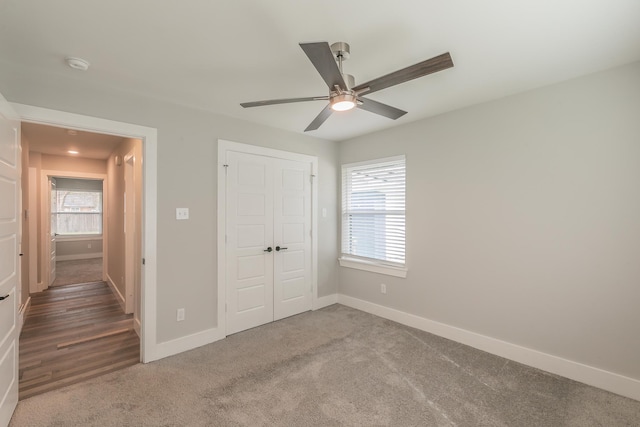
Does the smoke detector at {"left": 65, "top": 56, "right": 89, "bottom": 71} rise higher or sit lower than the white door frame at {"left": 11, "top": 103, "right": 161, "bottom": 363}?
higher

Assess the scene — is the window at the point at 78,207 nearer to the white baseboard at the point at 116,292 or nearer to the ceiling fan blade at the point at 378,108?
the white baseboard at the point at 116,292

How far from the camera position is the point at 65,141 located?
4359 millimetres

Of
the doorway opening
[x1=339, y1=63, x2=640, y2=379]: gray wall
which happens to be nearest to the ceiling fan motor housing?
[x1=339, y1=63, x2=640, y2=379]: gray wall

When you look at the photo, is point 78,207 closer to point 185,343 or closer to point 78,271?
point 78,271

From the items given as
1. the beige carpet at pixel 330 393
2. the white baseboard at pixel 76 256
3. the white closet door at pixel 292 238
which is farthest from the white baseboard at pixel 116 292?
the white baseboard at pixel 76 256

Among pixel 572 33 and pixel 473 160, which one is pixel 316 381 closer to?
pixel 473 160

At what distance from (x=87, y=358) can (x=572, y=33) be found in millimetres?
4637

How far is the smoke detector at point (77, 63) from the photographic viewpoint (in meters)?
2.07

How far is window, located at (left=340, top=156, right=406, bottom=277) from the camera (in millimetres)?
3705

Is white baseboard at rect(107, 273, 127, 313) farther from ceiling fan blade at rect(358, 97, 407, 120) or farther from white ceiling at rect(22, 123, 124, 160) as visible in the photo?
ceiling fan blade at rect(358, 97, 407, 120)

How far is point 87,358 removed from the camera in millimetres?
2809

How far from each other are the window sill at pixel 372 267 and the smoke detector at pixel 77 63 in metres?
3.49

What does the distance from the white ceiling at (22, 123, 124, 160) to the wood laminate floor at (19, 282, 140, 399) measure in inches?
94.2

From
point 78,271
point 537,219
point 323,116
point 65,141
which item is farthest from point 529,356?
point 78,271
